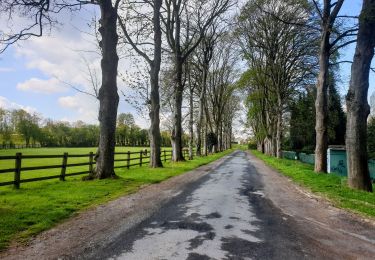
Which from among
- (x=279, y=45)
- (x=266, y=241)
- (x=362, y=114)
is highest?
(x=279, y=45)

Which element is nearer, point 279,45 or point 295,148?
point 279,45

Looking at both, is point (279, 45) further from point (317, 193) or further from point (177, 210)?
point (177, 210)

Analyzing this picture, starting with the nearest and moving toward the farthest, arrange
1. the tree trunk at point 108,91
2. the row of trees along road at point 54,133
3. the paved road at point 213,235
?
the paved road at point 213,235 < the tree trunk at point 108,91 < the row of trees along road at point 54,133

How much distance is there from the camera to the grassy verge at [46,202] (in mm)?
6677

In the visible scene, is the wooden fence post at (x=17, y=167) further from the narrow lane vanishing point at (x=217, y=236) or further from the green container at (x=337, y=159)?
the green container at (x=337, y=159)

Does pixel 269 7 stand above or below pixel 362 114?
above

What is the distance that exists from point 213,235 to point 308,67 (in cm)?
2804

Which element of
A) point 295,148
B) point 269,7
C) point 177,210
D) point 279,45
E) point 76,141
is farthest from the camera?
point 76,141

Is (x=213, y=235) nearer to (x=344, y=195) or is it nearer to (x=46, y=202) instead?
(x=46, y=202)

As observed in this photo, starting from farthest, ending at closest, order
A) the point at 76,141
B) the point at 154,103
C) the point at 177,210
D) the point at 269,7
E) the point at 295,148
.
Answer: the point at 76,141, the point at 295,148, the point at 269,7, the point at 154,103, the point at 177,210

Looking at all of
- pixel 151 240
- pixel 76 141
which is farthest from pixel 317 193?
pixel 76 141

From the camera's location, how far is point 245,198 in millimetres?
10250

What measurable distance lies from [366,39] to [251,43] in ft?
71.3

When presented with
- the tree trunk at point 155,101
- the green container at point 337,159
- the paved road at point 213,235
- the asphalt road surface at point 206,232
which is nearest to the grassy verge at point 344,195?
the asphalt road surface at point 206,232
